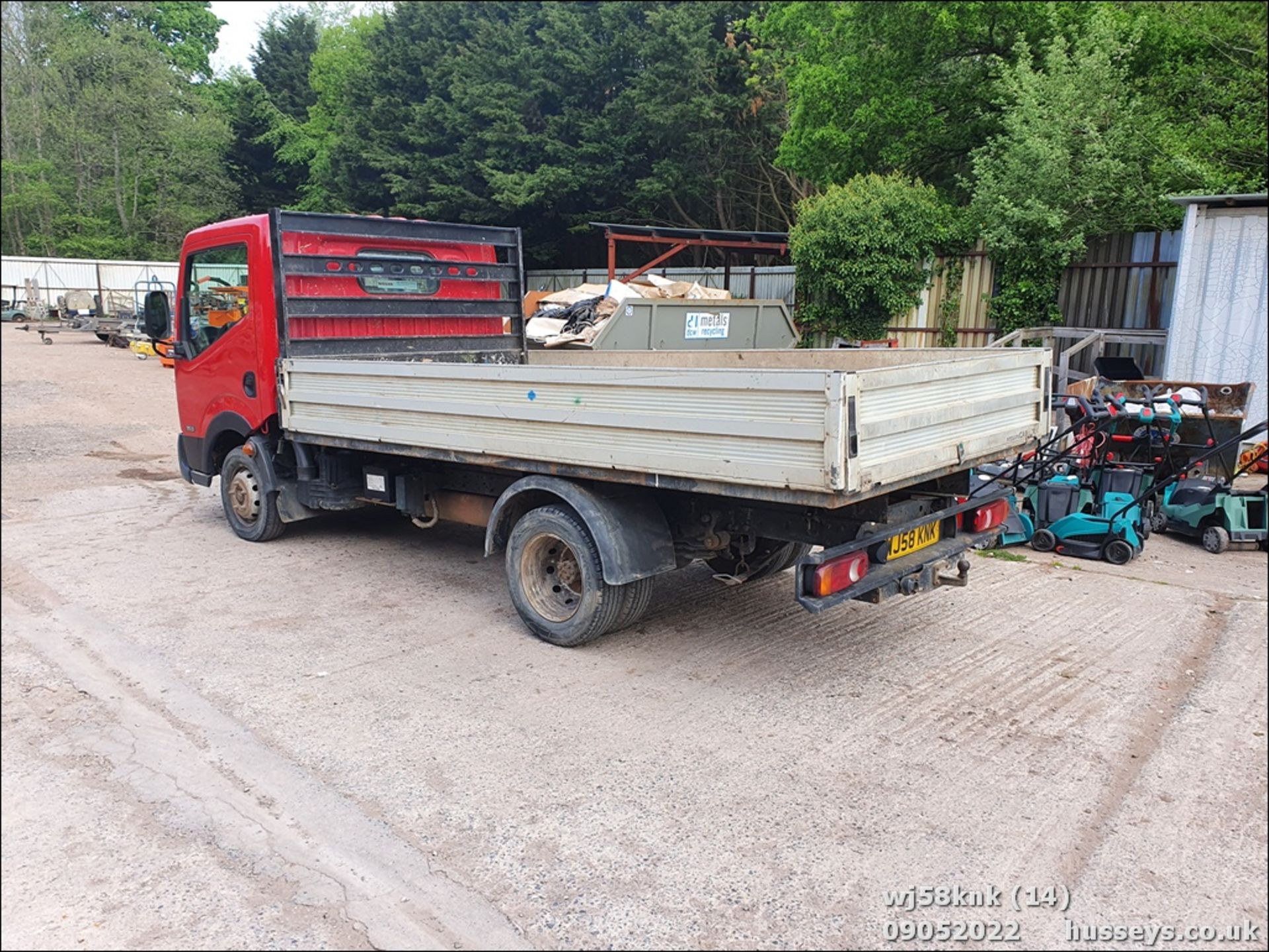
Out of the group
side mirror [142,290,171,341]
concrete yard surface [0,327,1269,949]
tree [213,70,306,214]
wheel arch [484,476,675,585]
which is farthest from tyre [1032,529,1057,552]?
tree [213,70,306,214]

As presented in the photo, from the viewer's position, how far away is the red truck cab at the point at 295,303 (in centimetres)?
706

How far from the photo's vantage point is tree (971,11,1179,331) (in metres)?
13.7

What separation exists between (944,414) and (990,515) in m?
1.25

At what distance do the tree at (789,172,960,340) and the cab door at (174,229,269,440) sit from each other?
1149 centimetres

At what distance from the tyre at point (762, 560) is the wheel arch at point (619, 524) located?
0.77m

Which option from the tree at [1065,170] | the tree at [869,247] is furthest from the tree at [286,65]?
the tree at [1065,170]

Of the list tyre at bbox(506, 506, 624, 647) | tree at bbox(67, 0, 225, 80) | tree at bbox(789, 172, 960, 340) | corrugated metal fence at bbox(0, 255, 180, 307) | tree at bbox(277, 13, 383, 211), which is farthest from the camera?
corrugated metal fence at bbox(0, 255, 180, 307)

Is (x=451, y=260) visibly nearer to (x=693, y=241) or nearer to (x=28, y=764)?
(x=28, y=764)

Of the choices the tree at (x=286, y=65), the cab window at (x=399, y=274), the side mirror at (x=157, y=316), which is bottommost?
the side mirror at (x=157, y=316)

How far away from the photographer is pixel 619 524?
509 centimetres

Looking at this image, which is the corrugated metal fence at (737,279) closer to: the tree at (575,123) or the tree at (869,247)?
the tree at (869,247)

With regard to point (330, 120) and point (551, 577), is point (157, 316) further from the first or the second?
point (330, 120)

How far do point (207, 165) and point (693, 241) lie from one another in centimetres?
3132

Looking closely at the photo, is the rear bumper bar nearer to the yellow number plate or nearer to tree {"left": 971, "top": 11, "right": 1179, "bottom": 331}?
the yellow number plate
